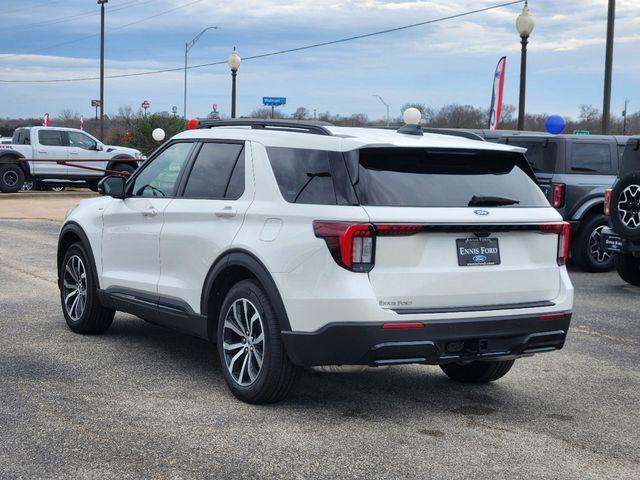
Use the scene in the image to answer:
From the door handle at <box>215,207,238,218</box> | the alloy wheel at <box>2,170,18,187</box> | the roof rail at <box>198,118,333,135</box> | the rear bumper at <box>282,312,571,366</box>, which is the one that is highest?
the roof rail at <box>198,118,333,135</box>

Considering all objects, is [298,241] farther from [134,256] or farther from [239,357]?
[134,256]

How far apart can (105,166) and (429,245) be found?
1056 inches

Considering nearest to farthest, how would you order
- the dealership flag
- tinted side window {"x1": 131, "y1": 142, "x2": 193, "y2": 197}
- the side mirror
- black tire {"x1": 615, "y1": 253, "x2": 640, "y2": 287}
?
tinted side window {"x1": 131, "y1": 142, "x2": 193, "y2": 197} < the side mirror < black tire {"x1": 615, "y1": 253, "x2": 640, "y2": 287} < the dealership flag

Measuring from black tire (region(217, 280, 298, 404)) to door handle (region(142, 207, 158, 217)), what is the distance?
1242mm

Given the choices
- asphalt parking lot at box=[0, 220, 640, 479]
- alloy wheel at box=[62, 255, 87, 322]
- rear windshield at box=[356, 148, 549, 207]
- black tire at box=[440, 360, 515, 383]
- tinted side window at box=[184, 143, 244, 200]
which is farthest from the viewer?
alloy wheel at box=[62, 255, 87, 322]

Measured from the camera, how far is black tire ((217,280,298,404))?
576 centimetres

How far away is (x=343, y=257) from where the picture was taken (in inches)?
212

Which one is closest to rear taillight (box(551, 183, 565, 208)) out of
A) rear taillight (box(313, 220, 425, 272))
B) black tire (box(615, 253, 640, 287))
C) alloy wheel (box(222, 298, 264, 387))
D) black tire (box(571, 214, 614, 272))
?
black tire (box(571, 214, 614, 272))

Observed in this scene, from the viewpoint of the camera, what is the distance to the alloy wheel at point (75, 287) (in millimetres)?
8297

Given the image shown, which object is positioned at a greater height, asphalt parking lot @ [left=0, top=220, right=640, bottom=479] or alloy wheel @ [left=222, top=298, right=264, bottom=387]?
alloy wheel @ [left=222, top=298, right=264, bottom=387]

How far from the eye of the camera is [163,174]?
7336mm

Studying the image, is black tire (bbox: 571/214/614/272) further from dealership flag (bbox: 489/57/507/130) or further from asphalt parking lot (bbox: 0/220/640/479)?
dealership flag (bbox: 489/57/507/130)

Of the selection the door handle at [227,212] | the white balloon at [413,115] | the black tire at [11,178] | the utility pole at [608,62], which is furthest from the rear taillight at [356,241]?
the black tire at [11,178]

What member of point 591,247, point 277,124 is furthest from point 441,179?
point 591,247
